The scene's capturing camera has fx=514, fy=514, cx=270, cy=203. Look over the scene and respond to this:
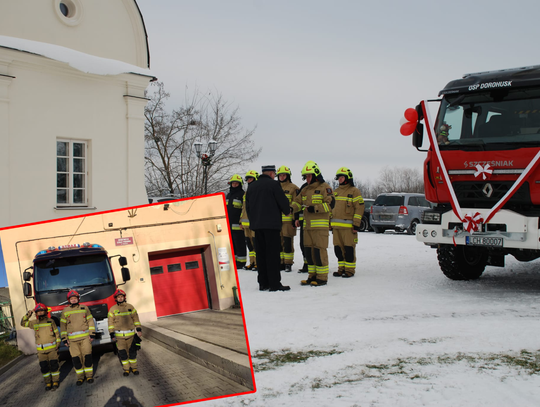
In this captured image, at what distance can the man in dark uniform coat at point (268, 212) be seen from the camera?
7.48 meters

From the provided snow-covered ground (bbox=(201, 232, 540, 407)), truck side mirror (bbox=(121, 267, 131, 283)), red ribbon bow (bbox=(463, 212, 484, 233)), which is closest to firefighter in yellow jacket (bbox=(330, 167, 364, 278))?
snow-covered ground (bbox=(201, 232, 540, 407))

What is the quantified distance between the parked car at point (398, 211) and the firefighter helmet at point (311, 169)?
1418 centimetres

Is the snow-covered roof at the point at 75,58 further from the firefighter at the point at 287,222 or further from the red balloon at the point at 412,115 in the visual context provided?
the red balloon at the point at 412,115

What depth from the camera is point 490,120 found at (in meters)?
7.84

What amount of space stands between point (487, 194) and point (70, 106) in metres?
7.42

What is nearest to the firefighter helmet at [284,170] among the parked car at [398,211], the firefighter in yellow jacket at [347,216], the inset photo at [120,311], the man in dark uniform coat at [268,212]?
the firefighter in yellow jacket at [347,216]

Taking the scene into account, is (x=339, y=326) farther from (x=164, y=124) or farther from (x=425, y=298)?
(x=164, y=124)

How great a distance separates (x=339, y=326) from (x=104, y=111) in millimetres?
6857

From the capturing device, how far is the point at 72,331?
191cm

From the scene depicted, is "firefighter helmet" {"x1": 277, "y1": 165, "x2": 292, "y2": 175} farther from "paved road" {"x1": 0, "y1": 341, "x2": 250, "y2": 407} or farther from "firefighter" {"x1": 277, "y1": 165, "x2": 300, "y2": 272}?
"paved road" {"x1": 0, "y1": 341, "x2": 250, "y2": 407}

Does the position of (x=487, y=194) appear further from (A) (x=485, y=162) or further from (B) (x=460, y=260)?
(B) (x=460, y=260)

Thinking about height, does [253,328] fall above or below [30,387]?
below

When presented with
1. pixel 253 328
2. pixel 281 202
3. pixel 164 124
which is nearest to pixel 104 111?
pixel 281 202

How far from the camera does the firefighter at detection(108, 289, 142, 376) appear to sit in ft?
6.23
